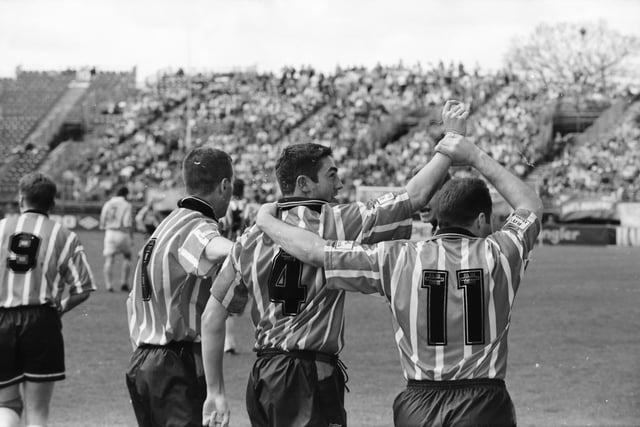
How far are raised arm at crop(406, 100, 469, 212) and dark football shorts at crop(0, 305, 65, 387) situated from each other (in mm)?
2995

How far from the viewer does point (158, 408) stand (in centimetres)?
492

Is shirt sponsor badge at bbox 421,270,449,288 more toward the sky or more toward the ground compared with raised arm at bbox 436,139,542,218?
more toward the ground

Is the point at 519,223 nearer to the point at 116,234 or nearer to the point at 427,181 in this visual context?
the point at 427,181

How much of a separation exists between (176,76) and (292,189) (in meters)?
47.7

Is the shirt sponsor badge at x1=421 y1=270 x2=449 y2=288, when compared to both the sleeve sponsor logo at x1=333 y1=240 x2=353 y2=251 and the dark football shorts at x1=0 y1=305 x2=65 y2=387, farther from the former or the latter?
the dark football shorts at x1=0 y1=305 x2=65 y2=387

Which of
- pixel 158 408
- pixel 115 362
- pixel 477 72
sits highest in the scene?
pixel 477 72

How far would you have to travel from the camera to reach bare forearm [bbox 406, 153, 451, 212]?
14.2ft

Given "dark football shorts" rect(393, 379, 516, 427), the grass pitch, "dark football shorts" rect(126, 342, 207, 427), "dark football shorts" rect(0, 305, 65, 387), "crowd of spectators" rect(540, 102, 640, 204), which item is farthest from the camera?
"crowd of spectators" rect(540, 102, 640, 204)

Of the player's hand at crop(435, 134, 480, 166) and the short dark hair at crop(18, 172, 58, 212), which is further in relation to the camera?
the short dark hair at crop(18, 172, 58, 212)

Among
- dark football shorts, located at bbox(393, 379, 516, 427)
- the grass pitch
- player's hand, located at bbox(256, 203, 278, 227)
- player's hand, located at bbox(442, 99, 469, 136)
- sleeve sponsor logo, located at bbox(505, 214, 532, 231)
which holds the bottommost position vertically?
the grass pitch

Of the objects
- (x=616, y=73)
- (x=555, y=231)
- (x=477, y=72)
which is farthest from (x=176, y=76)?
(x=616, y=73)

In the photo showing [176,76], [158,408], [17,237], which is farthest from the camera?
[176,76]

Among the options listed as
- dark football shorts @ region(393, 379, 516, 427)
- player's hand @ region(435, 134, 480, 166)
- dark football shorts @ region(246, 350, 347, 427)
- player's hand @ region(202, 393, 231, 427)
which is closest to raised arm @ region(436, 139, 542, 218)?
player's hand @ region(435, 134, 480, 166)

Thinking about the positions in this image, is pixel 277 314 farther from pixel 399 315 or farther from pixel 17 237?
pixel 17 237
